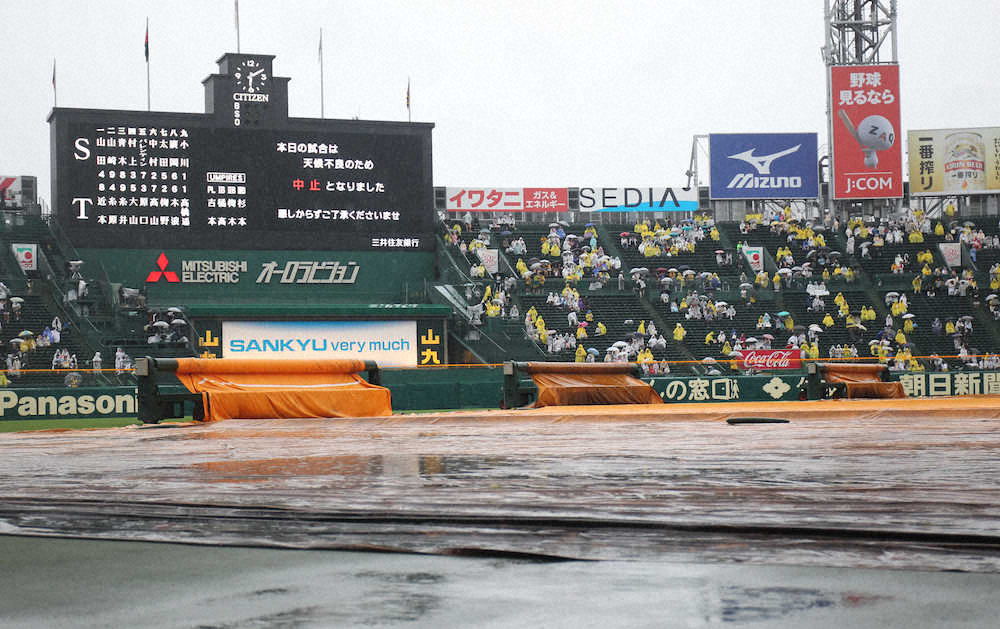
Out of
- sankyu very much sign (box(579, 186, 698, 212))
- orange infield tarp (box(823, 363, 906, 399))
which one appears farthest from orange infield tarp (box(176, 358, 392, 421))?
sankyu very much sign (box(579, 186, 698, 212))

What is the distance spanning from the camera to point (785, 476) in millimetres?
3557

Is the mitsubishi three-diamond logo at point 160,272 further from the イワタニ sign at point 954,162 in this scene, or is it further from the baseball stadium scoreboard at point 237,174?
the イワタニ sign at point 954,162

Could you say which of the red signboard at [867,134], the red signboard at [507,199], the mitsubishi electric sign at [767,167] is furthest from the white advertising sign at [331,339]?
the red signboard at [867,134]

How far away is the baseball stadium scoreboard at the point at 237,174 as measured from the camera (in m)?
30.2

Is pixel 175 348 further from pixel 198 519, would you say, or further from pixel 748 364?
pixel 198 519

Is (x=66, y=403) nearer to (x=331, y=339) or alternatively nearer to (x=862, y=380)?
(x=331, y=339)

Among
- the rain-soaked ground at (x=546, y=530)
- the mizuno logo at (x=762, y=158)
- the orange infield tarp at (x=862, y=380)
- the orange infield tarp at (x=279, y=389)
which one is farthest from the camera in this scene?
the mizuno logo at (x=762, y=158)

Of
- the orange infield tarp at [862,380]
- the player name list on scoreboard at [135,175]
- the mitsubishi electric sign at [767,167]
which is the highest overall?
the mitsubishi electric sign at [767,167]

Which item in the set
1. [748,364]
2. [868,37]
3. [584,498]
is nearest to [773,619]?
[584,498]

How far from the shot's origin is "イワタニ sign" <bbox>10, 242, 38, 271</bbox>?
103 ft

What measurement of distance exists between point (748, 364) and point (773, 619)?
94.8 ft

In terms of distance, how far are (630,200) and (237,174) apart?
18534 millimetres

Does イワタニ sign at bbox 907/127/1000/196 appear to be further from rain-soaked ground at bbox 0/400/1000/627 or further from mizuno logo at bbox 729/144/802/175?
rain-soaked ground at bbox 0/400/1000/627

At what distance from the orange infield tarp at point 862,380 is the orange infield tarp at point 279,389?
8.09 meters
